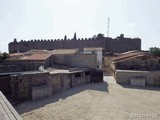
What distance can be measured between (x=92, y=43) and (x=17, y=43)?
1004 inches

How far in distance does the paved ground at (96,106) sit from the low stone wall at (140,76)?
3.55 meters

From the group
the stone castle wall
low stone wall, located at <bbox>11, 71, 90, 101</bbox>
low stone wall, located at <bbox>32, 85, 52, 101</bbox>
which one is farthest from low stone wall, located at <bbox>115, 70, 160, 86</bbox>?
the stone castle wall

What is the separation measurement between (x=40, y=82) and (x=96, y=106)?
22.7 ft

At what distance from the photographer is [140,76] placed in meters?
25.0

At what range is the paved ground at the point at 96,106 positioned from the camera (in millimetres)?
13633

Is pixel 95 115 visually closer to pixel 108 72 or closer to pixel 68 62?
pixel 68 62

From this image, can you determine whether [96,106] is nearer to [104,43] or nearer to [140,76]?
[140,76]

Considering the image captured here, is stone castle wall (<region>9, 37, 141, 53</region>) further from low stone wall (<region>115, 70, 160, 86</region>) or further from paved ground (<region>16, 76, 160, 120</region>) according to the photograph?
paved ground (<region>16, 76, 160, 120</region>)

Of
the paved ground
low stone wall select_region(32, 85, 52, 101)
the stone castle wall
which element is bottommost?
the paved ground

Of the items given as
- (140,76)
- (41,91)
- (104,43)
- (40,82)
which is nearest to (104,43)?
(104,43)

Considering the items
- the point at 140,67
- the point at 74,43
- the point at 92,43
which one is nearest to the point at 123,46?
the point at 92,43

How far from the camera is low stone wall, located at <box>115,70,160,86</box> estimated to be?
24594 mm

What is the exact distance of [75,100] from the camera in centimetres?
1773

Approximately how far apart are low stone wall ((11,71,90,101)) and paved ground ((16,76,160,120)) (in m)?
1.03
